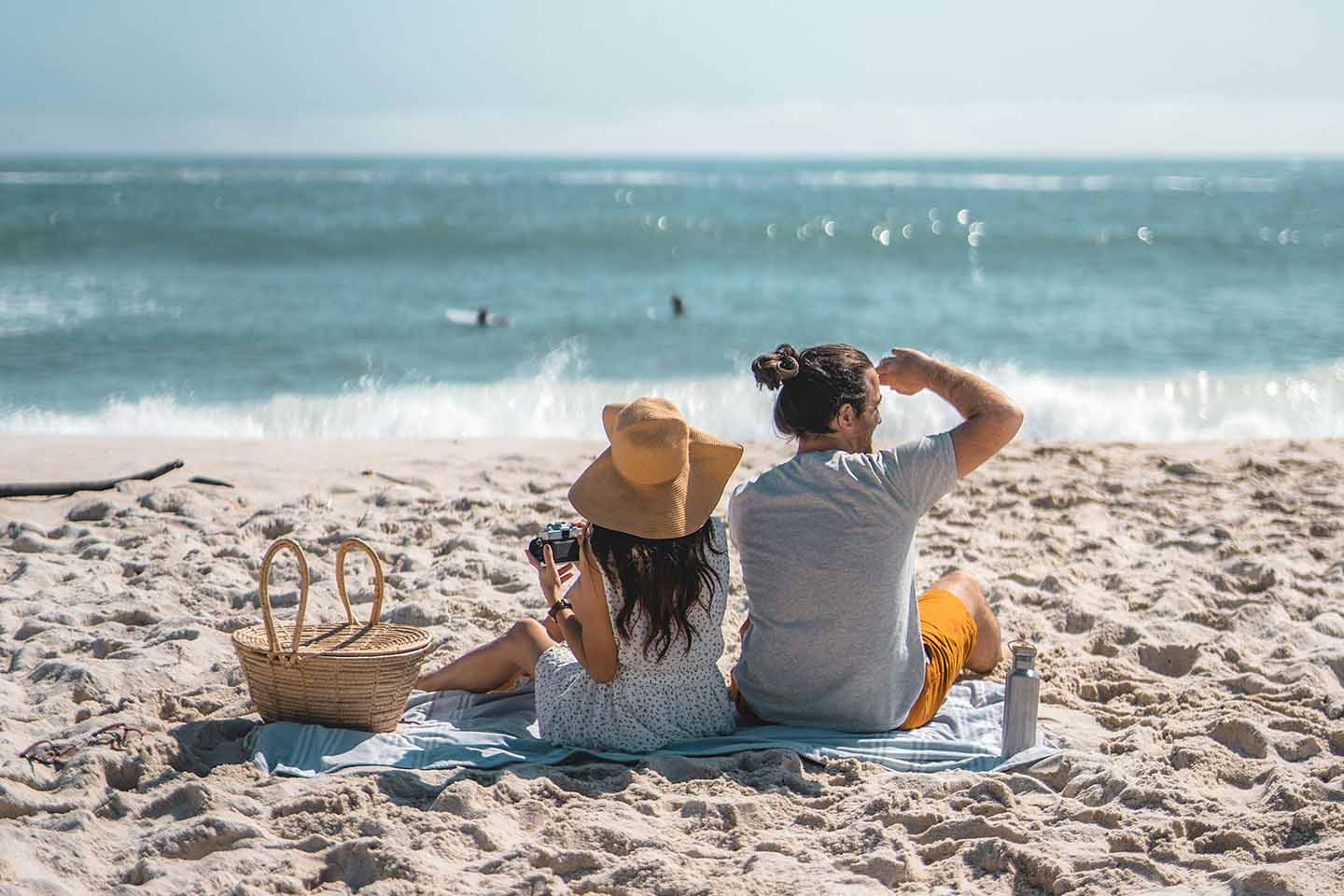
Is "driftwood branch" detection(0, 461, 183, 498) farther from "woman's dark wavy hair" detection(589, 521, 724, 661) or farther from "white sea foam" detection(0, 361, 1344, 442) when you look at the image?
"woman's dark wavy hair" detection(589, 521, 724, 661)

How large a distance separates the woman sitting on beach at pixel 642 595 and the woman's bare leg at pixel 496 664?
0.14 m

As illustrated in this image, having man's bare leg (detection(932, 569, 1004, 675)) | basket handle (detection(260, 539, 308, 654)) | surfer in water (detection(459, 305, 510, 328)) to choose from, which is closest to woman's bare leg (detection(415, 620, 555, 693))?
basket handle (detection(260, 539, 308, 654))

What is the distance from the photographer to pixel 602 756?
3.47 meters

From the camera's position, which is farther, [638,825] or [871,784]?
[871,784]

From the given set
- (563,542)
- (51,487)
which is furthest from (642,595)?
(51,487)

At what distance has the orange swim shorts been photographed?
3645 millimetres

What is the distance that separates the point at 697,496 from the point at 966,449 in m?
0.70

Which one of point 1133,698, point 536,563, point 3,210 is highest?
point 3,210

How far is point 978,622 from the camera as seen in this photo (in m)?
4.08

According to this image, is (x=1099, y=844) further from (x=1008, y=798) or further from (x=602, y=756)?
(x=602, y=756)

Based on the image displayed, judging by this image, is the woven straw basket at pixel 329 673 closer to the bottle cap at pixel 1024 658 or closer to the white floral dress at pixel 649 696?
the white floral dress at pixel 649 696

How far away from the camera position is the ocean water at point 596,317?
9.37 m

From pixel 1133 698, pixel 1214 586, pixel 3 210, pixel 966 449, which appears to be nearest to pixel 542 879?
pixel 966 449

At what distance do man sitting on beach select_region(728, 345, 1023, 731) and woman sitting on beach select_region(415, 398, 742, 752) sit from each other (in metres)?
0.14
